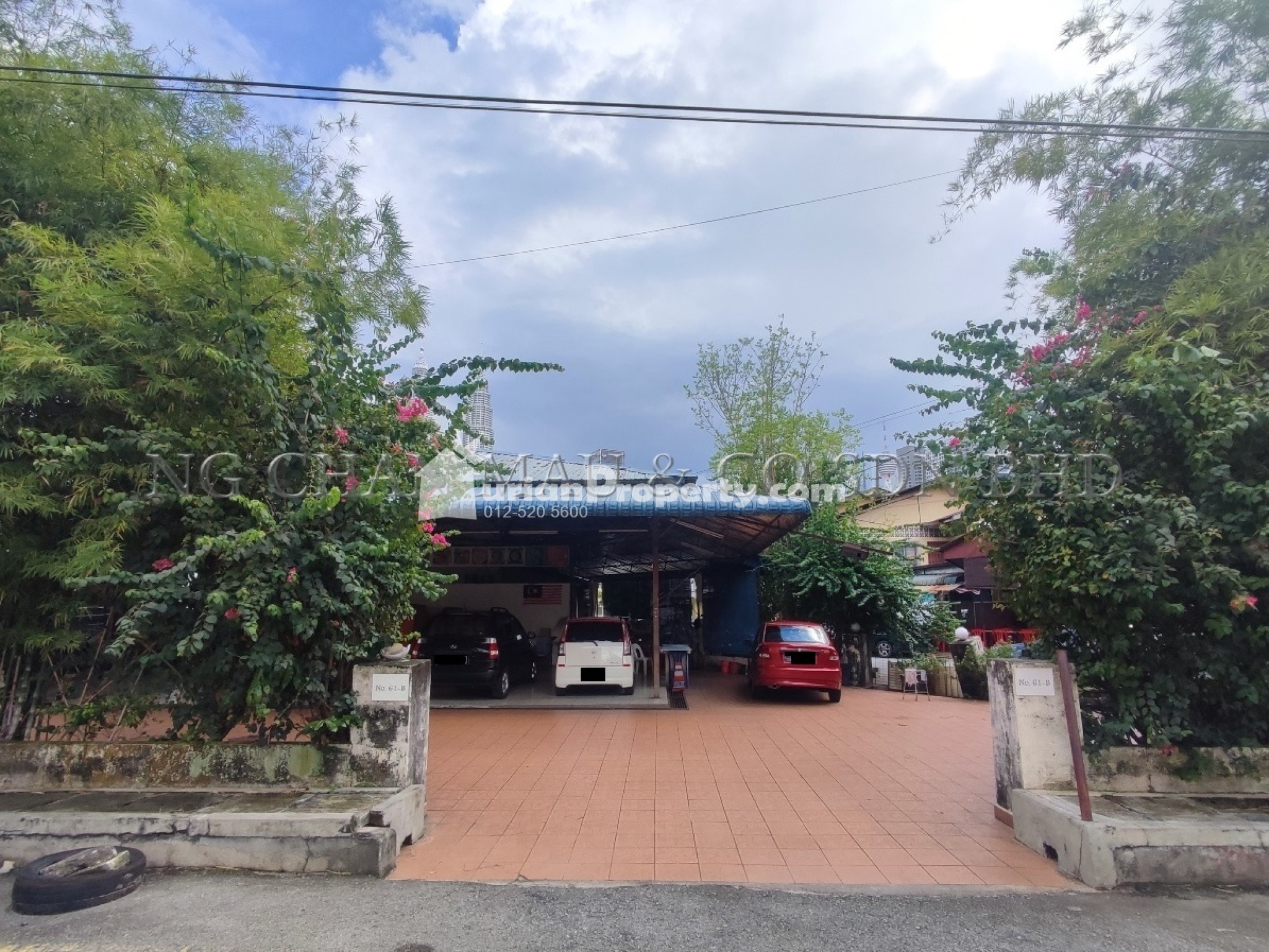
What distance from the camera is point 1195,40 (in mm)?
5879

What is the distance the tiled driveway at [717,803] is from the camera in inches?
177

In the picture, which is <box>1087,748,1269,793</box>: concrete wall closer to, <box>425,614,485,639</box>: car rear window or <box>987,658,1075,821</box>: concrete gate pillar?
<box>987,658,1075,821</box>: concrete gate pillar

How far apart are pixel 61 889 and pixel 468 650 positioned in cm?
790

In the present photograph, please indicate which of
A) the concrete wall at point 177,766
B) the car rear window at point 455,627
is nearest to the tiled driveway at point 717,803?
the concrete wall at point 177,766

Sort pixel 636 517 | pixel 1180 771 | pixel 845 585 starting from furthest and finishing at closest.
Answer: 1. pixel 845 585
2. pixel 636 517
3. pixel 1180 771

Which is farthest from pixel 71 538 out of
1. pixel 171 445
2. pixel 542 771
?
pixel 542 771

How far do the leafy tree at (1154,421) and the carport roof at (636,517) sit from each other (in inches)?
185

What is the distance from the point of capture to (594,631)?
1217 cm

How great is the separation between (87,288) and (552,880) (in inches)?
181

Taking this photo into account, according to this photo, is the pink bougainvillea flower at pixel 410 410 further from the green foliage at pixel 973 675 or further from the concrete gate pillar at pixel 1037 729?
the green foliage at pixel 973 675

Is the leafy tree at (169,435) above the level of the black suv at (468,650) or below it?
above

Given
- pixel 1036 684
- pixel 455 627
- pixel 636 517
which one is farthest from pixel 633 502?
pixel 1036 684

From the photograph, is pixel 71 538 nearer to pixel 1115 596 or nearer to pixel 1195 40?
pixel 1115 596

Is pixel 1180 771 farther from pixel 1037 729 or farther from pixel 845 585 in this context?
pixel 845 585
